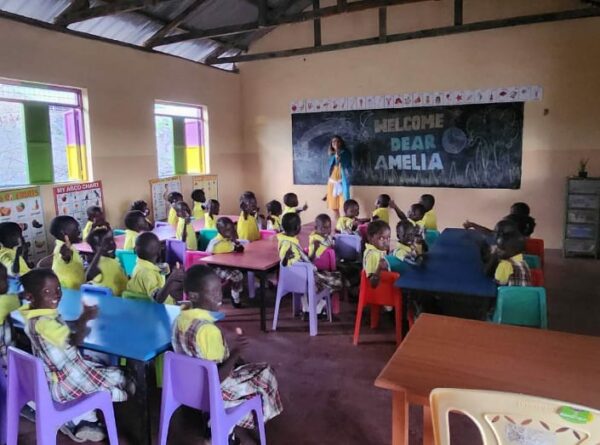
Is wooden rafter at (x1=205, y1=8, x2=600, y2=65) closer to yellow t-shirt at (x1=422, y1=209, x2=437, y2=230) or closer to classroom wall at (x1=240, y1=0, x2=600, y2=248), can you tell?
classroom wall at (x1=240, y1=0, x2=600, y2=248)

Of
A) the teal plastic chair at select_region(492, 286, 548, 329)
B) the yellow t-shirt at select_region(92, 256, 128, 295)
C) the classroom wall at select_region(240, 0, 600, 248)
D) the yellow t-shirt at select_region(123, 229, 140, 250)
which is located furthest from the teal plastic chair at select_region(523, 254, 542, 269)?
the classroom wall at select_region(240, 0, 600, 248)

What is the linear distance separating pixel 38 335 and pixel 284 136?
652cm

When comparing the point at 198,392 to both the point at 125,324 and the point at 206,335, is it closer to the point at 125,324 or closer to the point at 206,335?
the point at 206,335

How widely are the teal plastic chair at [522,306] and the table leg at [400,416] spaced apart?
110 centimetres

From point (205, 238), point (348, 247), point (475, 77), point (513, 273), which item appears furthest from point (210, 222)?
point (475, 77)

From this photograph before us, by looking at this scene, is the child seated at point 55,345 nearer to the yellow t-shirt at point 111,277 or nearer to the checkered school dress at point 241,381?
the checkered school dress at point 241,381

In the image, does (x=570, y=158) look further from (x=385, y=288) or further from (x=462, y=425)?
(x=462, y=425)

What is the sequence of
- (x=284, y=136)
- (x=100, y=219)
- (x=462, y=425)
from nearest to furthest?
(x=462, y=425)
(x=100, y=219)
(x=284, y=136)

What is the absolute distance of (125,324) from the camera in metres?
2.31

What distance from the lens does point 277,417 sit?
2572mm

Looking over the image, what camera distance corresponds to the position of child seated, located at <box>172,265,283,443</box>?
6.48ft

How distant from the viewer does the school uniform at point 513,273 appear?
2.83 m

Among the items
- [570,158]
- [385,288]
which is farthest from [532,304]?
[570,158]

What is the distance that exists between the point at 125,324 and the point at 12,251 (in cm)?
160
